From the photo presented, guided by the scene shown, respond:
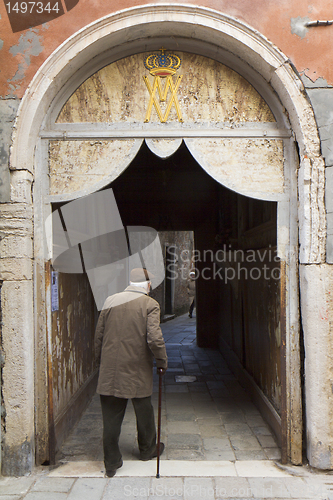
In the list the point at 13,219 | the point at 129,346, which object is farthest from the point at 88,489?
the point at 13,219

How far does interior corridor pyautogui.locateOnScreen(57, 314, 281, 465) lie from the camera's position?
3.40 meters

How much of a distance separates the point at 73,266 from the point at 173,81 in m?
2.22

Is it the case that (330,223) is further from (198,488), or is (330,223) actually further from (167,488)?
(167,488)

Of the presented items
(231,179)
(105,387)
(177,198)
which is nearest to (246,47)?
(231,179)

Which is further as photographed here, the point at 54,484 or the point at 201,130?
the point at 201,130

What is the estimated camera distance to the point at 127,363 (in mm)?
3141

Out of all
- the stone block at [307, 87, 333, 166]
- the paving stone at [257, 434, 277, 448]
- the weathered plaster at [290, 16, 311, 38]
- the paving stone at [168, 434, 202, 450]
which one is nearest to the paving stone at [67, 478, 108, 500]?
the paving stone at [168, 434, 202, 450]

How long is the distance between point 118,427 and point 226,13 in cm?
360

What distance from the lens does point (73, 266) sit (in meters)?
4.25

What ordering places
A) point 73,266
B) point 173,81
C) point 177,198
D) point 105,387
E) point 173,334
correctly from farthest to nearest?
point 173,334 → point 177,198 → point 73,266 → point 173,81 → point 105,387

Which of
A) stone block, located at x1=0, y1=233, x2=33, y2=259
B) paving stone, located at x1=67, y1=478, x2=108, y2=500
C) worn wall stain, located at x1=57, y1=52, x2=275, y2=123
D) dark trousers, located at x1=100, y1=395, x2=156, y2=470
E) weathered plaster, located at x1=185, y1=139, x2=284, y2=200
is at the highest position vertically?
worn wall stain, located at x1=57, y1=52, x2=275, y2=123

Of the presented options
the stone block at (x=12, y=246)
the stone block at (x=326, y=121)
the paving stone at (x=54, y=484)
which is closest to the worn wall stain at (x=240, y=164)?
the stone block at (x=326, y=121)

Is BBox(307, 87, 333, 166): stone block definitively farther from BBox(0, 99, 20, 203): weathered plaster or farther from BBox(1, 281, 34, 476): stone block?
BBox(1, 281, 34, 476): stone block

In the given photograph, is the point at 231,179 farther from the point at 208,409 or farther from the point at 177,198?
the point at 177,198
